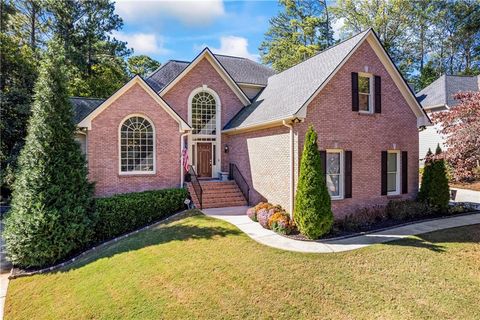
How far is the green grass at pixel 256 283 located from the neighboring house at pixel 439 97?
19.7 meters

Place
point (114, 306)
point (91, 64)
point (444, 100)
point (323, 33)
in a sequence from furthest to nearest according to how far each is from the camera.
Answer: point (323, 33) < point (91, 64) < point (444, 100) < point (114, 306)

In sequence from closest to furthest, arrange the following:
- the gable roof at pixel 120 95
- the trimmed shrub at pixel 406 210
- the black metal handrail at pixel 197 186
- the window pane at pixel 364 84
Answer: 1. the trimmed shrub at pixel 406 210
2. the gable roof at pixel 120 95
3. the window pane at pixel 364 84
4. the black metal handrail at pixel 197 186

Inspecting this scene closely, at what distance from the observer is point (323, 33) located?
3653 cm

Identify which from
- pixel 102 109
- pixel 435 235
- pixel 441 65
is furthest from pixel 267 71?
pixel 441 65

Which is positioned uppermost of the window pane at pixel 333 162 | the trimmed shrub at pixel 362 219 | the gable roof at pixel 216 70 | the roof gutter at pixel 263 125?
the gable roof at pixel 216 70

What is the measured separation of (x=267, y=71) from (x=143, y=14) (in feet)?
36.6

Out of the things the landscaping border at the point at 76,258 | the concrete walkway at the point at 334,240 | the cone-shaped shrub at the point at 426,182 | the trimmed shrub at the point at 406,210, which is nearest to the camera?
the concrete walkway at the point at 334,240

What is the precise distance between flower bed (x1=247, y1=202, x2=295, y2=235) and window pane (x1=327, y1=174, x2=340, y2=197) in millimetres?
2266

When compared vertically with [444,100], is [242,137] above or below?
below

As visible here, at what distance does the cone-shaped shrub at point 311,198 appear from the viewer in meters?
9.70

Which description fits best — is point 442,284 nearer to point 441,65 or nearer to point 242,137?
point 242,137

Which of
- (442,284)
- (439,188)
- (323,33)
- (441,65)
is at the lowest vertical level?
(442,284)

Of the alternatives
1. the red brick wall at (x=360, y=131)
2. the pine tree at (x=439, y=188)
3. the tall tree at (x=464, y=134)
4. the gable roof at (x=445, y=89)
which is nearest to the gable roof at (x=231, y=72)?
the red brick wall at (x=360, y=131)

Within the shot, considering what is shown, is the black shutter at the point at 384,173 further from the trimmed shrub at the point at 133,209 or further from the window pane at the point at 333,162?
the trimmed shrub at the point at 133,209
